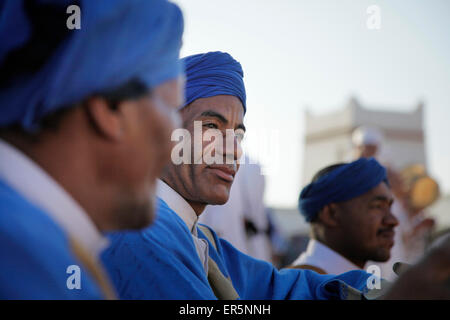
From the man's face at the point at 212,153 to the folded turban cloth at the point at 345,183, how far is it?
1.62m

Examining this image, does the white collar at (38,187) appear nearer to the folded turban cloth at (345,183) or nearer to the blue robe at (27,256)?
the blue robe at (27,256)

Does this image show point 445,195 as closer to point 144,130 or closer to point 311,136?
point 311,136

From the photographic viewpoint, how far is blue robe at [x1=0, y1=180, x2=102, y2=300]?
3.24 feet

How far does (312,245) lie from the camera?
13.5ft

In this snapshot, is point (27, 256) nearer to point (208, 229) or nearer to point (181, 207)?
point (181, 207)

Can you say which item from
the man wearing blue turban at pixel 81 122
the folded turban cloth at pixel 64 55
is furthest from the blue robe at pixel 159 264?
the folded turban cloth at pixel 64 55

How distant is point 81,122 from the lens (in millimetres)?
1170

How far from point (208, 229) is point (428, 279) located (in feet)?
5.14

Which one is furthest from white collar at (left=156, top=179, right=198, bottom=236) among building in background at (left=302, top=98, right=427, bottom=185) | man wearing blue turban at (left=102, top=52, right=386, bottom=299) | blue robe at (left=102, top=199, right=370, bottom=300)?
building in background at (left=302, top=98, right=427, bottom=185)

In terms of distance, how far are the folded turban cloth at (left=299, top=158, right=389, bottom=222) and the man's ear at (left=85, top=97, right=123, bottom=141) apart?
3.08 metres

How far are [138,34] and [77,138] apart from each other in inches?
11.9

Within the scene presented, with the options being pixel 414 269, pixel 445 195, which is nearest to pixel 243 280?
pixel 414 269

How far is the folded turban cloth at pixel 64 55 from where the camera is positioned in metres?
1.15

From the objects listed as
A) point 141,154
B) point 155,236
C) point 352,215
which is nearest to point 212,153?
point 155,236
